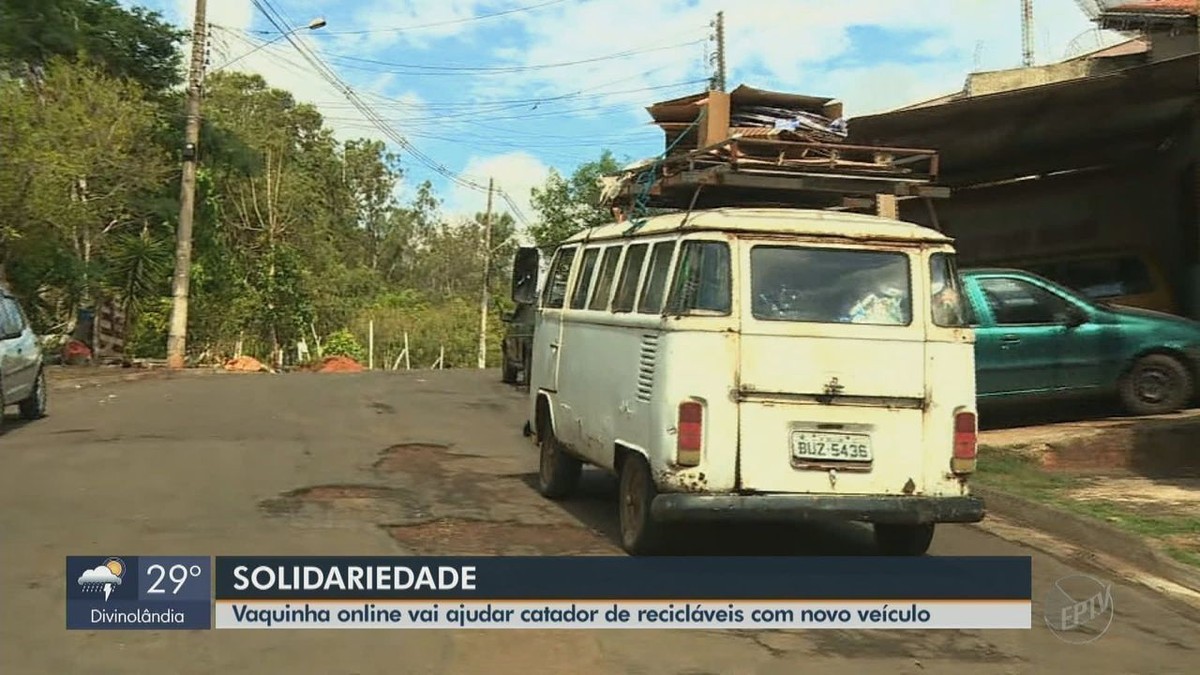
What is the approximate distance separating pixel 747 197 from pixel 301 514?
5549 mm

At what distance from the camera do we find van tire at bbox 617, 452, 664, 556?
22.4 ft

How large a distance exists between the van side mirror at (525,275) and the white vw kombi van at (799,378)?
18.0 ft

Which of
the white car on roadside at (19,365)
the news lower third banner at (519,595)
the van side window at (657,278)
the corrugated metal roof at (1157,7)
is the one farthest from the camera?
the corrugated metal roof at (1157,7)

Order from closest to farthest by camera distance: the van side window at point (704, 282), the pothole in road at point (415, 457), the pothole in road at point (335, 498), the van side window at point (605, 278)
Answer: the van side window at point (704, 282), the van side window at point (605, 278), the pothole in road at point (335, 498), the pothole in road at point (415, 457)

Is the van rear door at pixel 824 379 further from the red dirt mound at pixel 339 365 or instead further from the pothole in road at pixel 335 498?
the red dirt mound at pixel 339 365

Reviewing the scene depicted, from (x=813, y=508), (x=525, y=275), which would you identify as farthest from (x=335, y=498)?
(x=525, y=275)

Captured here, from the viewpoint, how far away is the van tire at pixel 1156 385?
1205 centimetres

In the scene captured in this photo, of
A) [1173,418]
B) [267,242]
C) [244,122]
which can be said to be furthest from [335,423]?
[244,122]

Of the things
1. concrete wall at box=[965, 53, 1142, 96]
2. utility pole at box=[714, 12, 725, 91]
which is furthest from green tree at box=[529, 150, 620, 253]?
concrete wall at box=[965, 53, 1142, 96]

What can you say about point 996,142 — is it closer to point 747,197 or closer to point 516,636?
point 747,197

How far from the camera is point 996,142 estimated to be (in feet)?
50.5

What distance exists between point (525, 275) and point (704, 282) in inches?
266

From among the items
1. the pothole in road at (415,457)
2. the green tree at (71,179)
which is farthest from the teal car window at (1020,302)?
the green tree at (71,179)

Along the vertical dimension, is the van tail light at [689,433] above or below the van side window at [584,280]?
below
